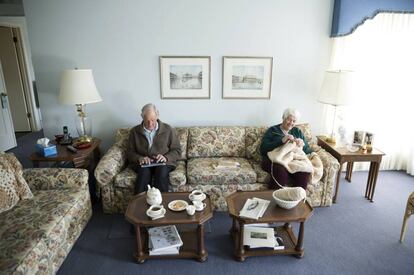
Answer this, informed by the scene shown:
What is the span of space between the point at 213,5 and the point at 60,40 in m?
1.82

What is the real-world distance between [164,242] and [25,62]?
4.90 meters

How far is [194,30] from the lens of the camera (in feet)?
11.0

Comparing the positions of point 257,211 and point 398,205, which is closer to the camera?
point 257,211

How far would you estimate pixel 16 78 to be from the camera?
5.36 metres

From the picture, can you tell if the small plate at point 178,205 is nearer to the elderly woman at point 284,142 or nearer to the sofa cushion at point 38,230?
the sofa cushion at point 38,230

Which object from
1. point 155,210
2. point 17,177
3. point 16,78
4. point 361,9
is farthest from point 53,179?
point 16,78

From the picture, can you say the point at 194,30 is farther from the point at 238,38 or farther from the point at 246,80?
the point at 246,80

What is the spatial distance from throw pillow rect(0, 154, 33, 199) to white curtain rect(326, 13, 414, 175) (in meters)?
3.44

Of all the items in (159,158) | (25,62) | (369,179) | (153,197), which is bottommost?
(369,179)

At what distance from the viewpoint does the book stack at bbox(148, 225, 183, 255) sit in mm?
2230

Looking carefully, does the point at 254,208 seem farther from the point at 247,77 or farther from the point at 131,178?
the point at 247,77

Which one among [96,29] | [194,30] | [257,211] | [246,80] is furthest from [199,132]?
[96,29]

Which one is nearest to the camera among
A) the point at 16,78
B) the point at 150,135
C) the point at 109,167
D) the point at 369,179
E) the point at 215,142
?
the point at 109,167

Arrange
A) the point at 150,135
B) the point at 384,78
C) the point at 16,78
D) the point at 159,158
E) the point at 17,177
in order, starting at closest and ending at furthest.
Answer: the point at 17,177 → the point at 159,158 → the point at 150,135 → the point at 384,78 → the point at 16,78
